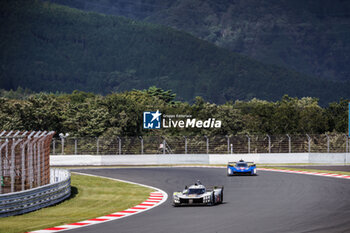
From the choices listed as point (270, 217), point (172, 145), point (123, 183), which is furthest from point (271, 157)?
point (270, 217)

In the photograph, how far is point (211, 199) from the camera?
22.5 metres

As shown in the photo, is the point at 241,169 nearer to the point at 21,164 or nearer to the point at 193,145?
the point at 193,145

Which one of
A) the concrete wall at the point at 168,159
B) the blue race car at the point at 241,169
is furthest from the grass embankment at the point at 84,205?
the concrete wall at the point at 168,159

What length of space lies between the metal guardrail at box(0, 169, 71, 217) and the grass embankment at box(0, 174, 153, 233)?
0.27 m

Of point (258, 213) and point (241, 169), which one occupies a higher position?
point (241, 169)

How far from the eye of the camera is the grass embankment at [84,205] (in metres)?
18.0

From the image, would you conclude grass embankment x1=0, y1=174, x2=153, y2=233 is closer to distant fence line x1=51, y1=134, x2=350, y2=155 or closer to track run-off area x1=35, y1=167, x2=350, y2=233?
track run-off area x1=35, y1=167, x2=350, y2=233

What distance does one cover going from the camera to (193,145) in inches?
2244

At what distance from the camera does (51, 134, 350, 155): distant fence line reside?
2180 inches

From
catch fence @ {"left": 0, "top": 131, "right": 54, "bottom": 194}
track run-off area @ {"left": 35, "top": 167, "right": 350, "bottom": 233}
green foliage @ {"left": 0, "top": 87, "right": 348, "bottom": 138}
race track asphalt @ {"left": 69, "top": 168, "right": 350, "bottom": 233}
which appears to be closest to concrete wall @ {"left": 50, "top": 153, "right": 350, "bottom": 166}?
green foliage @ {"left": 0, "top": 87, "right": 348, "bottom": 138}

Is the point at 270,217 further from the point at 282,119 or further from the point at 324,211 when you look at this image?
the point at 282,119

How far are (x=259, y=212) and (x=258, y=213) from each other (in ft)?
1.01

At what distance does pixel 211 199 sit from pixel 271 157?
111 ft

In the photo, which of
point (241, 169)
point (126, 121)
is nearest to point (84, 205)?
point (241, 169)
